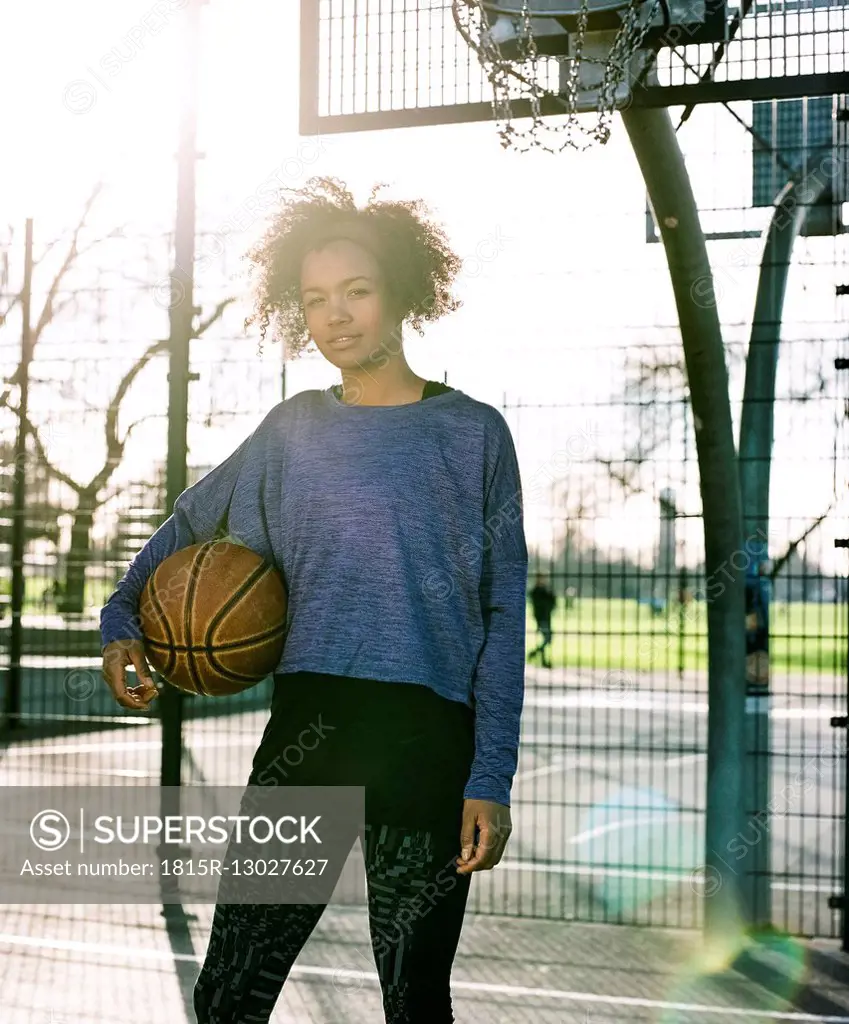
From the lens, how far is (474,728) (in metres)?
2.27

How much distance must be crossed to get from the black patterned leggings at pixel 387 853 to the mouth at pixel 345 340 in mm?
666

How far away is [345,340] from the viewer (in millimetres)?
2398

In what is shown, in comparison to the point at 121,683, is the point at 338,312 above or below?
above

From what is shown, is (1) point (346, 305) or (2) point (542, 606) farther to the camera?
(2) point (542, 606)

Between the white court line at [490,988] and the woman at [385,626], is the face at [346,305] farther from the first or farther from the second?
the white court line at [490,988]

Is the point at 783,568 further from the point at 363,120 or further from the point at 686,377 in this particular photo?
the point at 363,120

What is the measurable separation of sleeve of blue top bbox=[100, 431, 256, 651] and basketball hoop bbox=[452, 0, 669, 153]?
85.3 inches

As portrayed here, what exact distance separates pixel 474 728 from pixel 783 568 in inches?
123

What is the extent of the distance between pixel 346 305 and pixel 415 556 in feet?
1.77

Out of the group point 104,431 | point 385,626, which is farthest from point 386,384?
point 104,431

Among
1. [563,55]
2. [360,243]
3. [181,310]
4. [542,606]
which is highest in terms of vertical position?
[563,55]

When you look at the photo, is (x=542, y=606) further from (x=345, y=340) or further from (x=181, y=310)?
(x=345, y=340)

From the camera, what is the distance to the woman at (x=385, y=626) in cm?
216

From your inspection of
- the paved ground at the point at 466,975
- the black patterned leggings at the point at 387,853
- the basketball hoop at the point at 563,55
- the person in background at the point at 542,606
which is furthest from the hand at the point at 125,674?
the person in background at the point at 542,606
